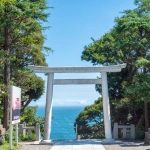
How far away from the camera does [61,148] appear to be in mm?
11094

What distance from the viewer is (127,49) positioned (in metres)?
14.6

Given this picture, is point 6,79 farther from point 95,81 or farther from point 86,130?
point 86,130

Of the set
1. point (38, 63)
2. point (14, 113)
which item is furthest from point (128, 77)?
point (14, 113)

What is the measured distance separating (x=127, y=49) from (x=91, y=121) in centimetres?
930

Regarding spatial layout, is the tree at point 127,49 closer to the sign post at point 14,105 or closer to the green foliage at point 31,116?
the green foliage at point 31,116

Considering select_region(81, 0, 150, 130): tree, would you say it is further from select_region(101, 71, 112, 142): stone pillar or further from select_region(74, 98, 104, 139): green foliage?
select_region(74, 98, 104, 139): green foliage

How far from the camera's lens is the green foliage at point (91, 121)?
65.3ft

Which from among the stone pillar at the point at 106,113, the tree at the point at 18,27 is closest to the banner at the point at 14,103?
the tree at the point at 18,27

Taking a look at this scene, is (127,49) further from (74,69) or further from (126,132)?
(126,132)

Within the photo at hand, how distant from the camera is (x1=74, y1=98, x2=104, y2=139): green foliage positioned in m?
19.9

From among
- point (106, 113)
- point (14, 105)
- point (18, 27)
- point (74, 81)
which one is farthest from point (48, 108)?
point (18, 27)

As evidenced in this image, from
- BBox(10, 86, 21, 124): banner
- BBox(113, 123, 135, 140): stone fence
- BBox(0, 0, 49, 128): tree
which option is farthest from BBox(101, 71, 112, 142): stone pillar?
BBox(10, 86, 21, 124): banner

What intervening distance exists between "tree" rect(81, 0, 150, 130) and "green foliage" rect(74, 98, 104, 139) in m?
3.43

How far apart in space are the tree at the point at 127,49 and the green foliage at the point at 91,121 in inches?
135
